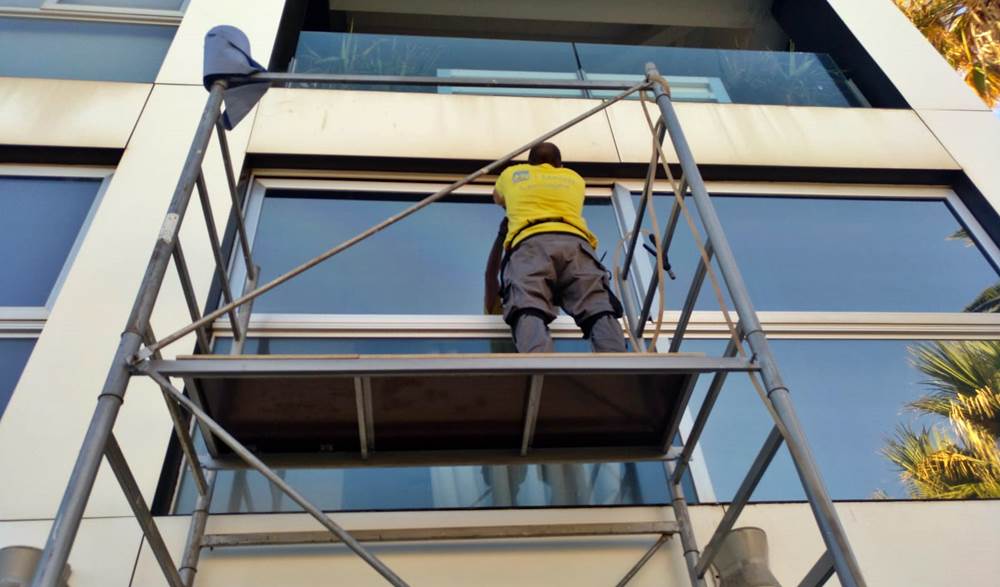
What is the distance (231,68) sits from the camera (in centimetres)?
322

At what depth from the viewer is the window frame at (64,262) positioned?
3.82 m

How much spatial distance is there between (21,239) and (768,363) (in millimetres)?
3852

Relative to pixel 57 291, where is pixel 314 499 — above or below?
below

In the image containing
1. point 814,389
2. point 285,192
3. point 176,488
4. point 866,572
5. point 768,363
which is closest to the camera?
point 768,363

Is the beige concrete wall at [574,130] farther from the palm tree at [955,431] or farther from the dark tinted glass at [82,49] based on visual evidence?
the palm tree at [955,431]

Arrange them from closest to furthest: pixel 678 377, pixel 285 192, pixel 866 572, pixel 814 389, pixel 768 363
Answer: pixel 768 363 → pixel 678 377 → pixel 866 572 → pixel 814 389 → pixel 285 192

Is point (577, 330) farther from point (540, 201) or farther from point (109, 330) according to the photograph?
point (109, 330)

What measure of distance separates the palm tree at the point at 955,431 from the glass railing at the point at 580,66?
2266mm

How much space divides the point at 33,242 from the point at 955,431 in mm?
4754

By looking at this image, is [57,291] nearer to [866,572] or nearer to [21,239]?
[21,239]

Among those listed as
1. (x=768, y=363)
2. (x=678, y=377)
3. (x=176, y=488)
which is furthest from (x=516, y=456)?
(x=176, y=488)

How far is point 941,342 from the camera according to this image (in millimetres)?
4312

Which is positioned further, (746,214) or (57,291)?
(746,214)

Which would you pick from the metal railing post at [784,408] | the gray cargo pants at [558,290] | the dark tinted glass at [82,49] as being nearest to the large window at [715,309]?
the gray cargo pants at [558,290]
